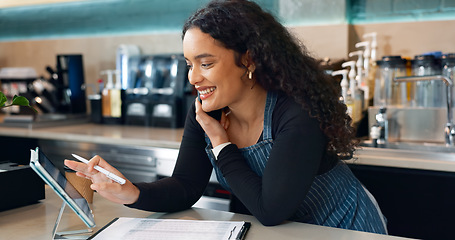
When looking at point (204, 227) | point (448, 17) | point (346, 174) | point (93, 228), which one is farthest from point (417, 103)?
point (93, 228)

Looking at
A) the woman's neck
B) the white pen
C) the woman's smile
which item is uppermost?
the woman's smile

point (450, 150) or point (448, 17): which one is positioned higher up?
point (448, 17)

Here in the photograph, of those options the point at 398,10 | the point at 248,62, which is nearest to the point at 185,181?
the point at 248,62

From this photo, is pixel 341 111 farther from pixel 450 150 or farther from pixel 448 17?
pixel 448 17

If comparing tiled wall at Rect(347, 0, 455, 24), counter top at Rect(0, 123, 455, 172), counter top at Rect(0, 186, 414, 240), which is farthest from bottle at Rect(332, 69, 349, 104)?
counter top at Rect(0, 186, 414, 240)

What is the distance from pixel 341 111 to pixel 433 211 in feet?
2.63

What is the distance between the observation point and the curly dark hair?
1288 mm

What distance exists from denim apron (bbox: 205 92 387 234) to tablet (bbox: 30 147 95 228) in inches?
16.4

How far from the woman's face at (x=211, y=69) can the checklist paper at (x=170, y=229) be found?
0.34 metres

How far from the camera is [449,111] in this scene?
2.03 meters

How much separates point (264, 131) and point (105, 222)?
491mm

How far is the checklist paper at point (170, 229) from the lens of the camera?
3.46 ft

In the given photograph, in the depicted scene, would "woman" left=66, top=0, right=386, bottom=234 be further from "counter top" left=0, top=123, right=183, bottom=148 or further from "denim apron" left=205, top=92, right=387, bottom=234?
"counter top" left=0, top=123, right=183, bottom=148

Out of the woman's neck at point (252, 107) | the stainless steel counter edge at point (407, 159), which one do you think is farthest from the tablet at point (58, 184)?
the stainless steel counter edge at point (407, 159)
